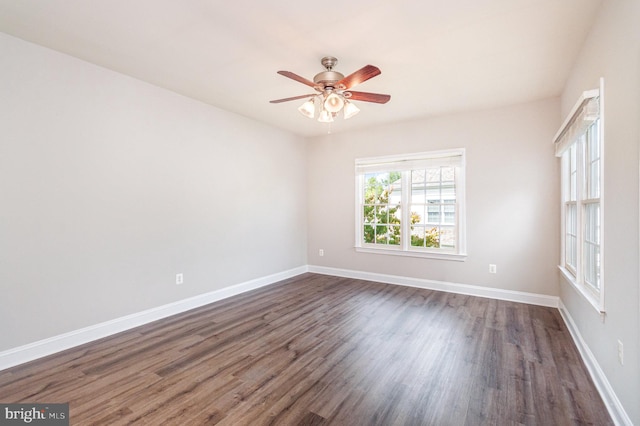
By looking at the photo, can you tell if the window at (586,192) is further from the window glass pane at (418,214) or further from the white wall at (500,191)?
the window glass pane at (418,214)

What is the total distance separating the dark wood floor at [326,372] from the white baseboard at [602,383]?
5 cm

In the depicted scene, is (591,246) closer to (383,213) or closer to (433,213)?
(433,213)

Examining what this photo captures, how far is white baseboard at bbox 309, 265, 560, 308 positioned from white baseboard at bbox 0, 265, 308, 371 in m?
1.87

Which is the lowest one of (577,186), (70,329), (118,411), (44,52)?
(118,411)

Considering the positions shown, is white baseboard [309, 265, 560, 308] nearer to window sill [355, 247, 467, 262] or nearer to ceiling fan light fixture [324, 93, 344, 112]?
window sill [355, 247, 467, 262]

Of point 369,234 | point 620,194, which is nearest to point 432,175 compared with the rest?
point 369,234

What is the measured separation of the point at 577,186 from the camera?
2.87 m

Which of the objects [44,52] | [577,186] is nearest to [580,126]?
[577,186]

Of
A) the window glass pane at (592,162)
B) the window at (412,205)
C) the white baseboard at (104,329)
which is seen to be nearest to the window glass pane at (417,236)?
the window at (412,205)

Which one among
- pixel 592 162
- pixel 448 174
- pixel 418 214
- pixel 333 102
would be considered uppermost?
pixel 333 102

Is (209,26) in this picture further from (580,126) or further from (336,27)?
(580,126)

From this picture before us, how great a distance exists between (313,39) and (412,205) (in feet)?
10.6

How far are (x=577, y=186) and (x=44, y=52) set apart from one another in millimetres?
5109

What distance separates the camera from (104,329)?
119 inches
